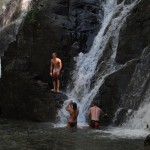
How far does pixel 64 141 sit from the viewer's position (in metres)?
12.5

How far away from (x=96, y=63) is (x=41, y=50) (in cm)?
356

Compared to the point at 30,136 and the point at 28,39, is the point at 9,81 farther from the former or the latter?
the point at 30,136

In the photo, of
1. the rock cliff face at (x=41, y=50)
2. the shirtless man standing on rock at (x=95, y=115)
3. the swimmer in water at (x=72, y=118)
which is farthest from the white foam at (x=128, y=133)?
the rock cliff face at (x=41, y=50)

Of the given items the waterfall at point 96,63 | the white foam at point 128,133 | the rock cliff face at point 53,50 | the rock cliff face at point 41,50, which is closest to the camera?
the white foam at point 128,133

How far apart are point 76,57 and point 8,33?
9.72 m

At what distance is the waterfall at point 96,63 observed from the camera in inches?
780

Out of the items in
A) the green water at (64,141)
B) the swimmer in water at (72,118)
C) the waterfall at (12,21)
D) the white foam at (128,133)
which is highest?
the waterfall at (12,21)

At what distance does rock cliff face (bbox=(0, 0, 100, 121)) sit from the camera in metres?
21.6

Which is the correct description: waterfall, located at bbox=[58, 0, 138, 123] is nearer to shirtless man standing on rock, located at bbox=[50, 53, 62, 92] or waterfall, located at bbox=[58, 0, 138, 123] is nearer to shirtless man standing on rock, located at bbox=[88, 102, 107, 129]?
shirtless man standing on rock, located at bbox=[50, 53, 62, 92]

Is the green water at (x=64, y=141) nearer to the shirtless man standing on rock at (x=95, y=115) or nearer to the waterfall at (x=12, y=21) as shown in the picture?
the shirtless man standing on rock at (x=95, y=115)

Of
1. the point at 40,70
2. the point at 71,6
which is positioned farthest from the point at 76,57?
the point at 71,6

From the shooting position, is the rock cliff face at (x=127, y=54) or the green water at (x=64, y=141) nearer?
the green water at (x=64, y=141)

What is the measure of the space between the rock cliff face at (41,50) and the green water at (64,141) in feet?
20.5

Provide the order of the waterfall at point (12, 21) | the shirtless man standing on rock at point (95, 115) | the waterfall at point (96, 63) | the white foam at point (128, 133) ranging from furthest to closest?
the waterfall at point (12, 21) < the waterfall at point (96, 63) < the shirtless man standing on rock at point (95, 115) < the white foam at point (128, 133)
